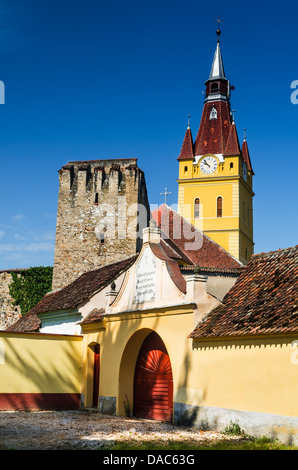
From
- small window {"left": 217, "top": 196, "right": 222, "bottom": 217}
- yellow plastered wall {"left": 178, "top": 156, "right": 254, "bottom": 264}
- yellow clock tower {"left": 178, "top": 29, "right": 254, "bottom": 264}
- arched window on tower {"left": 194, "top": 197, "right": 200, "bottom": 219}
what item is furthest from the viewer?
arched window on tower {"left": 194, "top": 197, "right": 200, "bottom": 219}

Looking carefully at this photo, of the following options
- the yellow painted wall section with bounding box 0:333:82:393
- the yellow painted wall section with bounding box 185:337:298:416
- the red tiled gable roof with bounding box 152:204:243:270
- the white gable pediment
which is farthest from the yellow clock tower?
the yellow painted wall section with bounding box 185:337:298:416

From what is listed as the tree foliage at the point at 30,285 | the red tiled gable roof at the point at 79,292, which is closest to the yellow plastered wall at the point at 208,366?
the red tiled gable roof at the point at 79,292

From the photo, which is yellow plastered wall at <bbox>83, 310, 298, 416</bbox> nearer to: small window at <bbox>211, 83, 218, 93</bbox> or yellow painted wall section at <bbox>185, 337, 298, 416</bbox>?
yellow painted wall section at <bbox>185, 337, 298, 416</bbox>

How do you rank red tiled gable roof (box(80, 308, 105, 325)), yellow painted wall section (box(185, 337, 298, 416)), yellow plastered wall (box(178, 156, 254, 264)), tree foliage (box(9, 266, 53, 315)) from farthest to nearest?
1. yellow plastered wall (box(178, 156, 254, 264))
2. tree foliage (box(9, 266, 53, 315))
3. red tiled gable roof (box(80, 308, 105, 325))
4. yellow painted wall section (box(185, 337, 298, 416))

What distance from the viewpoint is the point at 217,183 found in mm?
57094

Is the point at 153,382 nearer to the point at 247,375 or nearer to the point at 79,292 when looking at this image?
the point at 247,375

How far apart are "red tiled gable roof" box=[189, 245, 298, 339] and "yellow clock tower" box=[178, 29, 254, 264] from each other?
38711 mm

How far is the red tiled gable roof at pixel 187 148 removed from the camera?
2295 inches

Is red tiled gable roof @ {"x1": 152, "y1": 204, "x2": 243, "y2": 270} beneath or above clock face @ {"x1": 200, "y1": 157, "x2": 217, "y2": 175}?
beneath

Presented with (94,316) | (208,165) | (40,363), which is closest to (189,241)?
(208,165)

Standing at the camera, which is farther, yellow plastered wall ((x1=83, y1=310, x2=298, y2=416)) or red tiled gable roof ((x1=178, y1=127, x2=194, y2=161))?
red tiled gable roof ((x1=178, y1=127, x2=194, y2=161))

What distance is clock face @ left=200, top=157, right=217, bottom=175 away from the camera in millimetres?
57562
